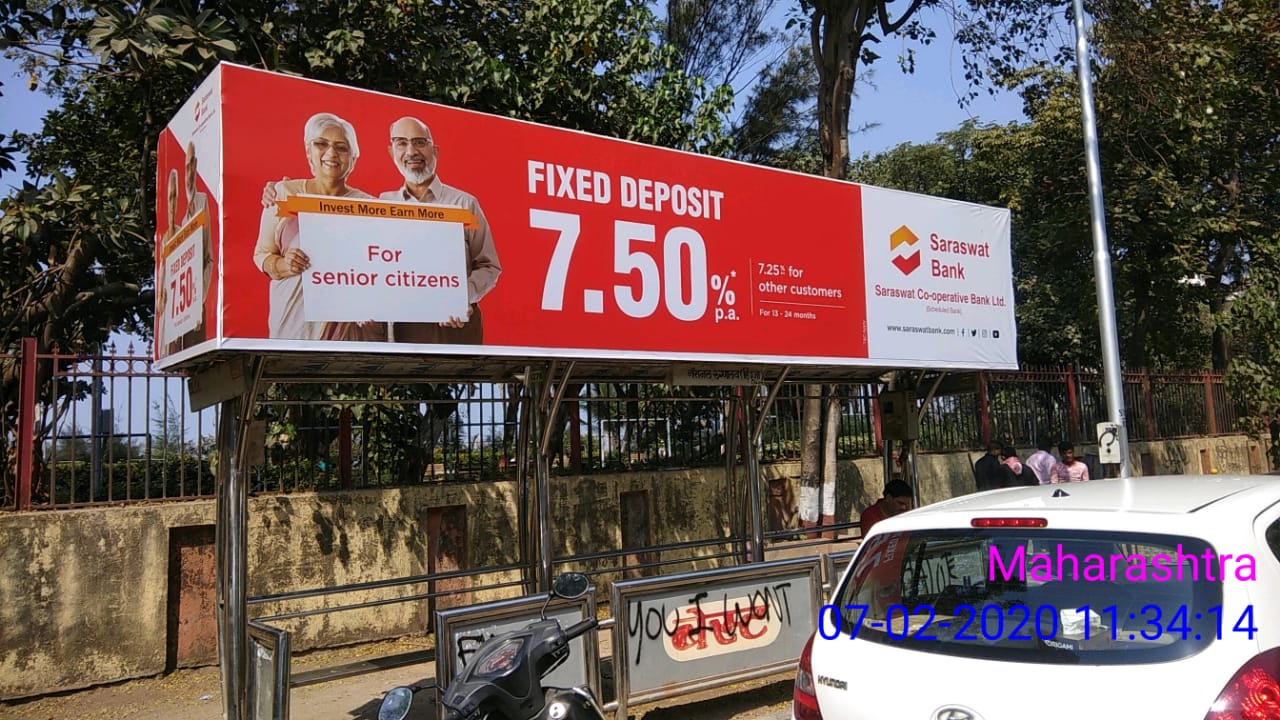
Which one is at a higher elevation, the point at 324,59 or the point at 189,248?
the point at 324,59

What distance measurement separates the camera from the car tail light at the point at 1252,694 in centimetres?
280

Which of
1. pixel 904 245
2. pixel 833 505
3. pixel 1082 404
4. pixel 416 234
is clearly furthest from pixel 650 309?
pixel 1082 404

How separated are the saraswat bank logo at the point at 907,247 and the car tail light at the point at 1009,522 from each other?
197 inches

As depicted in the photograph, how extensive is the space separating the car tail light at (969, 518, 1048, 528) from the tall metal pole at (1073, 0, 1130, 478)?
860 centimetres

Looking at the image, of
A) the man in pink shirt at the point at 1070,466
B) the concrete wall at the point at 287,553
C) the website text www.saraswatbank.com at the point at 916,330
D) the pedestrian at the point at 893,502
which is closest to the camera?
the concrete wall at the point at 287,553

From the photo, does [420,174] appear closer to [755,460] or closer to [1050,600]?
[755,460]

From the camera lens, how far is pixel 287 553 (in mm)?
8289

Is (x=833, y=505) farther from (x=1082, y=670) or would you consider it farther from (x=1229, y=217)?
(x=1229, y=217)

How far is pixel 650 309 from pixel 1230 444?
19.7 metres

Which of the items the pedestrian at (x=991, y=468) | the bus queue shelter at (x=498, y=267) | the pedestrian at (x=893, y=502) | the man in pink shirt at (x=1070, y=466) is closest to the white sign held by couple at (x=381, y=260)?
the bus queue shelter at (x=498, y=267)

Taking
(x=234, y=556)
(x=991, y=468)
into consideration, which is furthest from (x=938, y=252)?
(x=234, y=556)

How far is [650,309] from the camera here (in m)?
6.95
